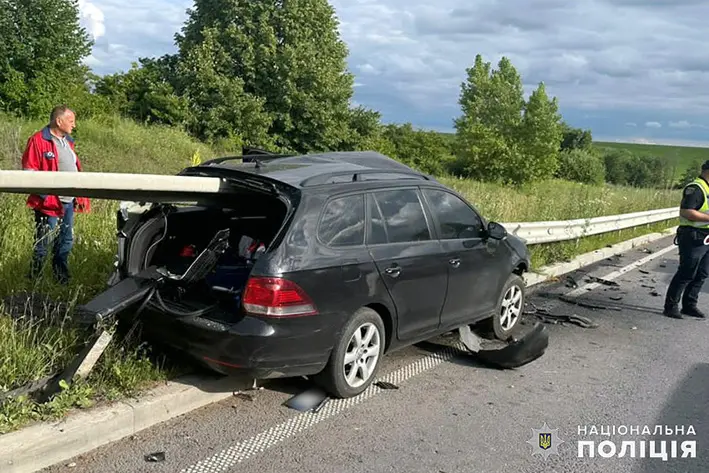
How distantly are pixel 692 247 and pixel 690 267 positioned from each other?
0.82ft

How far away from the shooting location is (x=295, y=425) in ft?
14.1

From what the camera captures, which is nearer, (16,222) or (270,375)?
(270,375)

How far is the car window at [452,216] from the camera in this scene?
5.66m

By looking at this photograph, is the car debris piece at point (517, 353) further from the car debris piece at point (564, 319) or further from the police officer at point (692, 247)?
the police officer at point (692, 247)

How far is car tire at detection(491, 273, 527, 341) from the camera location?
253 inches

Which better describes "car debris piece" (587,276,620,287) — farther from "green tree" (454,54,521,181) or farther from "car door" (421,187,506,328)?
"green tree" (454,54,521,181)

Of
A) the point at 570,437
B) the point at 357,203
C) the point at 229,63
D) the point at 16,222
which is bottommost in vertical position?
the point at 570,437

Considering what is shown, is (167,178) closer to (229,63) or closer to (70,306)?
(70,306)

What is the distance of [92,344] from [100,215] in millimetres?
3782

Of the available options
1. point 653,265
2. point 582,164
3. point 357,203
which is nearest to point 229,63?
point 653,265

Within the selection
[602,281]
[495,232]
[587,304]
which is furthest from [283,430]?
[602,281]

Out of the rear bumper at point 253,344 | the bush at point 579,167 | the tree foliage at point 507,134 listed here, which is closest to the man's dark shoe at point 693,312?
the rear bumper at point 253,344

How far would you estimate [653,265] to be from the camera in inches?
487

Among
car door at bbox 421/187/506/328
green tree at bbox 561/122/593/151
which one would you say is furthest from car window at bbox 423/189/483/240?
green tree at bbox 561/122/593/151
